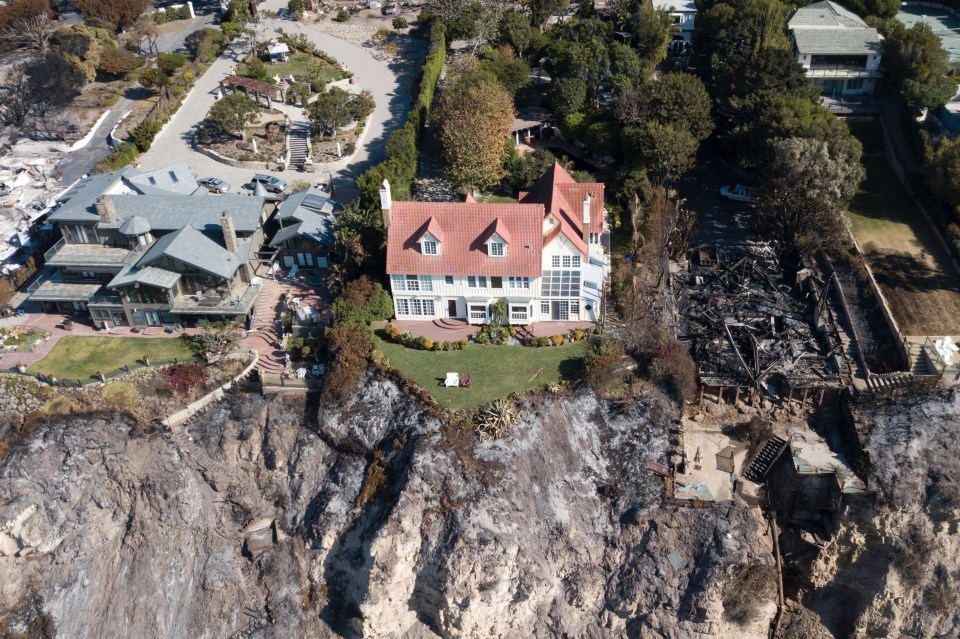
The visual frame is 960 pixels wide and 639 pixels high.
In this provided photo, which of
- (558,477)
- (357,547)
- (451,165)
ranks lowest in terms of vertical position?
(357,547)

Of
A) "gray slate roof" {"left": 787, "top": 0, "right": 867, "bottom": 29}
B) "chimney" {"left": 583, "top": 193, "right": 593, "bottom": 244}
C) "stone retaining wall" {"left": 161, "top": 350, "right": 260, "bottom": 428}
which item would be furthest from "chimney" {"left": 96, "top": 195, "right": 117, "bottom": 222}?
"gray slate roof" {"left": 787, "top": 0, "right": 867, "bottom": 29}

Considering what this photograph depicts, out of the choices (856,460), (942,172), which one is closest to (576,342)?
(856,460)

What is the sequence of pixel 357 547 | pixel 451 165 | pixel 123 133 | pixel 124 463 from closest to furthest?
pixel 357 547 → pixel 124 463 → pixel 451 165 → pixel 123 133

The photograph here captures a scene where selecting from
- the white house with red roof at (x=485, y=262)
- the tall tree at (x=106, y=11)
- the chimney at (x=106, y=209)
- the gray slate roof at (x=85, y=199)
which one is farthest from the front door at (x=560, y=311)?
the tall tree at (x=106, y=11)

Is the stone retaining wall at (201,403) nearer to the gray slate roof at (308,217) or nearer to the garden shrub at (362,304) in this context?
the garden shrub at (362,304)

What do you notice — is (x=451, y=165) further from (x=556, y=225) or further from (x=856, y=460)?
(x=856, y=460)

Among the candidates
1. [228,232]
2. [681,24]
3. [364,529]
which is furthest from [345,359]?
[681,24]
